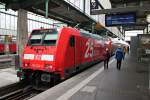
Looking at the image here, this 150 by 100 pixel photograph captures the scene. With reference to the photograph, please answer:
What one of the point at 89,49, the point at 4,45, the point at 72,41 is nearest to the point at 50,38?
the point at 72,41

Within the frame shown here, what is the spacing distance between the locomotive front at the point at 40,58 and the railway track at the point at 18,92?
15.5 inches

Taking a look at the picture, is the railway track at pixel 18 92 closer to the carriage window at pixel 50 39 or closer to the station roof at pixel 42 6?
the carriage window at pixel 50 39

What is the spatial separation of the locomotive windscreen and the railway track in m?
2.29

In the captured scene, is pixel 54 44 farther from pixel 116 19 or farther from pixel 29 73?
pixel 116 19

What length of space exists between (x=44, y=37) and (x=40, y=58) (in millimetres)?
1242

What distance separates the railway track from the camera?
445 inches

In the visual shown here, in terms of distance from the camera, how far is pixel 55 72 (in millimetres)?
12000

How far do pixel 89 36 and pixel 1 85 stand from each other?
26.5ft

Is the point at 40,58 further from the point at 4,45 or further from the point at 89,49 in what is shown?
the point at 4,45

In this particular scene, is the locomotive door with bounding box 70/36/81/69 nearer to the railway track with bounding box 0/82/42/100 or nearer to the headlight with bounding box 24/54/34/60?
the headlight with bounding box 24/54/34/60

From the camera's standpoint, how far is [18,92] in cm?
1205

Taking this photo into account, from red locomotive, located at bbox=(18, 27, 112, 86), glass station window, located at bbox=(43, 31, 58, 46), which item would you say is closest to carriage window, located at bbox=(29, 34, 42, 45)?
red locomotive, located at bbox=(18, 27, 112, 86)

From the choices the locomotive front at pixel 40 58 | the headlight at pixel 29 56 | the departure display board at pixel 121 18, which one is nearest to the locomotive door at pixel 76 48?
the locomotive front at pixel 40 58

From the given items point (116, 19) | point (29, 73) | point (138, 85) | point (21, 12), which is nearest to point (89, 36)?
point (116, 19)
